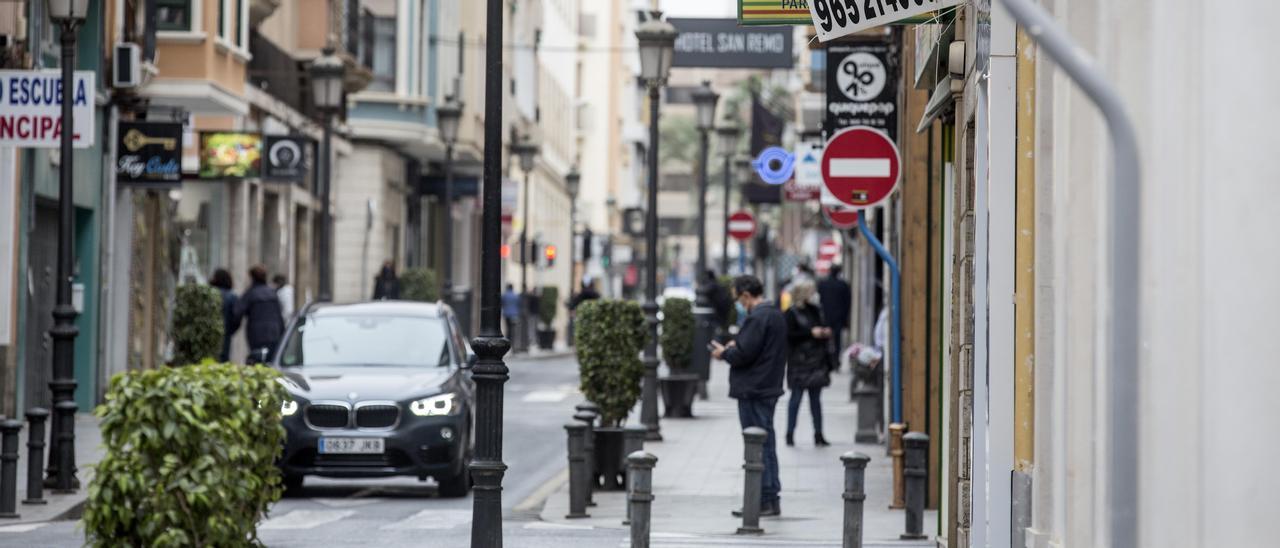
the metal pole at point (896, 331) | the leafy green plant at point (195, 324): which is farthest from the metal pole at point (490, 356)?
the leafy green plant at point (195, 324)

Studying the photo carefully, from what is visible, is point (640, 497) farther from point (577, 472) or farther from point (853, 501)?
point (577, 472)

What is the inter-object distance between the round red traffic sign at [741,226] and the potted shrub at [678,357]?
10.8 m

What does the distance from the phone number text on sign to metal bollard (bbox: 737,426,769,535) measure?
16.7 feet

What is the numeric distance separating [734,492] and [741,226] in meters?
23.6

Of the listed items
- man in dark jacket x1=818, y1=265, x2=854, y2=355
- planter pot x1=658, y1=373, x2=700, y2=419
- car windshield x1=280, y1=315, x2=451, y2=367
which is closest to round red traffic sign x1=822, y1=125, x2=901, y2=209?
car windshield x1=280, y1=315, x2=451, y2=367

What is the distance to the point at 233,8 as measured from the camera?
31812 mm

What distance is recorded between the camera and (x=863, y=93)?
19.6 metres

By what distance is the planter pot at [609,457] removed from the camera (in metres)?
17.5

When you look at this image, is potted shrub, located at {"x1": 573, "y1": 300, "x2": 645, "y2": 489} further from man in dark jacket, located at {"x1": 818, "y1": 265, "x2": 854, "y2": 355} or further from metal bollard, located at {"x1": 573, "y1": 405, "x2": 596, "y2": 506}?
man in dark jacket, located at {"x1": 818, "y1": 265, "x2": 854, "y2": 355}

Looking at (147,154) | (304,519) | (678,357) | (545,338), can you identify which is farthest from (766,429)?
(545,338)

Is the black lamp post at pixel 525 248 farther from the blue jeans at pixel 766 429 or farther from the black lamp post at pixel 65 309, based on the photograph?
the blue jeans at pixel 766 429

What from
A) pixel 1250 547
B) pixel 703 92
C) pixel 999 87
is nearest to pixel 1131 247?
pixel 1250 547

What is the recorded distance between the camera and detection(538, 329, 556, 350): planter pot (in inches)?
2261

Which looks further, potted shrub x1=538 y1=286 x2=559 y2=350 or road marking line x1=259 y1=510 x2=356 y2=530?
potted shrub x1=538 y1=286 x2=559 y2=350
